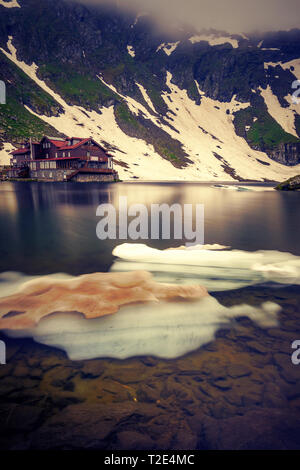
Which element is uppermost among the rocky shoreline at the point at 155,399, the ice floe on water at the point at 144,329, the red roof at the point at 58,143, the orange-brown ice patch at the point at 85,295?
the red roof at the point at 58,143

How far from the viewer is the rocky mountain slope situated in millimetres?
108000

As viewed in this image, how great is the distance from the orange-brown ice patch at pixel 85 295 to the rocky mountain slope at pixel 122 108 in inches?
3450

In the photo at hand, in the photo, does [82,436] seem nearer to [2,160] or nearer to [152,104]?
[2,160]

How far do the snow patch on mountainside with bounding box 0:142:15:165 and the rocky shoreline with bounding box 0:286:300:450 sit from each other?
290 feet

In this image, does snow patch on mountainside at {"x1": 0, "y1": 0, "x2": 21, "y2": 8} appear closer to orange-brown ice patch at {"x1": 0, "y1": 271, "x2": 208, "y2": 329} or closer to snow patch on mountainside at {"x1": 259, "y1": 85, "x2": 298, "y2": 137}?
snow patch on mountainside at {"x1": 259, "y1": 85, "x2": 298, "y2": 137}

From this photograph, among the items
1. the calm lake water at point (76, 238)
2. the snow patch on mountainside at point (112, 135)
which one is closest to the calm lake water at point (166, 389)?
the calm lake water at point (76, 238)

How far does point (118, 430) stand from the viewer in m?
3.34

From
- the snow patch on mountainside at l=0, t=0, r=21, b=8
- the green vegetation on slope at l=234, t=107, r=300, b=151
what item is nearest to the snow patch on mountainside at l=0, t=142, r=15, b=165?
the snow patch on mountainside at l=0, t=0, r=21, b=8

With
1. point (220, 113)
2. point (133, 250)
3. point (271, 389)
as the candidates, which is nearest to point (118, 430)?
point (271, 389)

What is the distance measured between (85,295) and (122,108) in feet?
475

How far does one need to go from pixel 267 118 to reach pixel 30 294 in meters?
214

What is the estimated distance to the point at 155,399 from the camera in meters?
3.83

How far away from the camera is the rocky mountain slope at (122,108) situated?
354 feet

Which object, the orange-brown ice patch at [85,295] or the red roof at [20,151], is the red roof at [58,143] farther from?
the orange-brown ice patch at [85,295]
